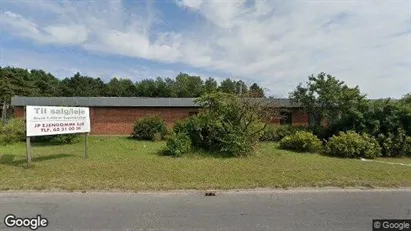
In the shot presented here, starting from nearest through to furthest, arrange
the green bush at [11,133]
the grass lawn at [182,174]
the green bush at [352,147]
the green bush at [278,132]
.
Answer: the grass lawn at [182,174] → the green bush at [352,147] → the green bush at [11,133] → the green bush at [278,132]

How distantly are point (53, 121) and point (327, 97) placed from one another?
50.6ft

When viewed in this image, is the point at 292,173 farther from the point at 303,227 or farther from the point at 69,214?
the point at 69,214

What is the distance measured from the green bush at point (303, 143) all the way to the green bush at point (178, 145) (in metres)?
5.31

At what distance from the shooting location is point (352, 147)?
42.3ft

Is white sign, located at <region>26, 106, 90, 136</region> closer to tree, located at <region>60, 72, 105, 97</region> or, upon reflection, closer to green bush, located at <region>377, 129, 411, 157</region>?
green bush, located at <region>377, 129, 411, 157</region>

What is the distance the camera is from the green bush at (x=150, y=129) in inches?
738

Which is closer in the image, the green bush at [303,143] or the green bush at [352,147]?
the green bush at [352,147]

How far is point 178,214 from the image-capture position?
5.27 meters

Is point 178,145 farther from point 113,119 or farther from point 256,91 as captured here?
point 113,119

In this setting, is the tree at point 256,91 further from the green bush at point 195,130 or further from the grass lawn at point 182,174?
the grass lawn at point 182,174

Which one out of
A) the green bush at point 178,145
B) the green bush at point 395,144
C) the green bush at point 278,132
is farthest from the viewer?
the green bush at point 278,132

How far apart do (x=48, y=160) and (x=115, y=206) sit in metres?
5.68

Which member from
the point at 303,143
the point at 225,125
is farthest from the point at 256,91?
the point at 303,143

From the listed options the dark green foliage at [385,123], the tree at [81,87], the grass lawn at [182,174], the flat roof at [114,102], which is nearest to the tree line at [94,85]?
the tree at [81,87]
